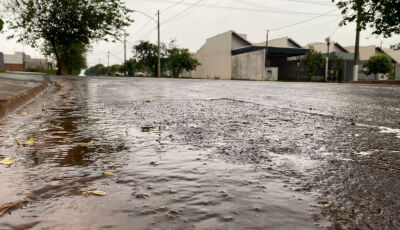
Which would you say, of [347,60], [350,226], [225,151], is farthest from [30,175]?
[347,60]

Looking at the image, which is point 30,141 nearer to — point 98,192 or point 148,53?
point 98,192

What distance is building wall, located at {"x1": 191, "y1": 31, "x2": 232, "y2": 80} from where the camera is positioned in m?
45.8

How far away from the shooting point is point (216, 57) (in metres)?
49.3

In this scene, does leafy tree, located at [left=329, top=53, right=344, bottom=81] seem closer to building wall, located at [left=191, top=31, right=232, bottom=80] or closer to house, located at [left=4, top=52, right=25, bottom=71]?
building wall, located at [left=191, top=31, right=232, bottom=80]

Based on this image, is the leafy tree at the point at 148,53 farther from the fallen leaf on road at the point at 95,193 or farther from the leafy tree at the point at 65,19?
the fallen leaf on road at the point at 95,193

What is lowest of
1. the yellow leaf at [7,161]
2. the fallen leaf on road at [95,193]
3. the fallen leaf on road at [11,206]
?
the fallen leaf on road at [11,206]

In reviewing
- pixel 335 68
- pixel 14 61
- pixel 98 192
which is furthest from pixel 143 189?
pixel 14 61

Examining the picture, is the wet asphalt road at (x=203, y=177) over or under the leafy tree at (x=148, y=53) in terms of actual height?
under

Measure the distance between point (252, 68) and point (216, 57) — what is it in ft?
36.7

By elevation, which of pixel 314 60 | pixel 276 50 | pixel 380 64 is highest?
pixel 276 50

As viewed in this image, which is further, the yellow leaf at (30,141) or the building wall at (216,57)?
the building wall at (216,57)

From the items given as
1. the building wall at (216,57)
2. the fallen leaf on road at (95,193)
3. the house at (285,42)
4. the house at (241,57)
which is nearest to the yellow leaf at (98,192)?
the fallen leaf on road at (95,193)

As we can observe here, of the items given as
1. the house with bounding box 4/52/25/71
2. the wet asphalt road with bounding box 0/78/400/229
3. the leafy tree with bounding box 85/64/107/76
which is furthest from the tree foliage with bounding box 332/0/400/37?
the leafy tree with bounding box 85/64/107/76

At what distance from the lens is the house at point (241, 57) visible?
124 feet
